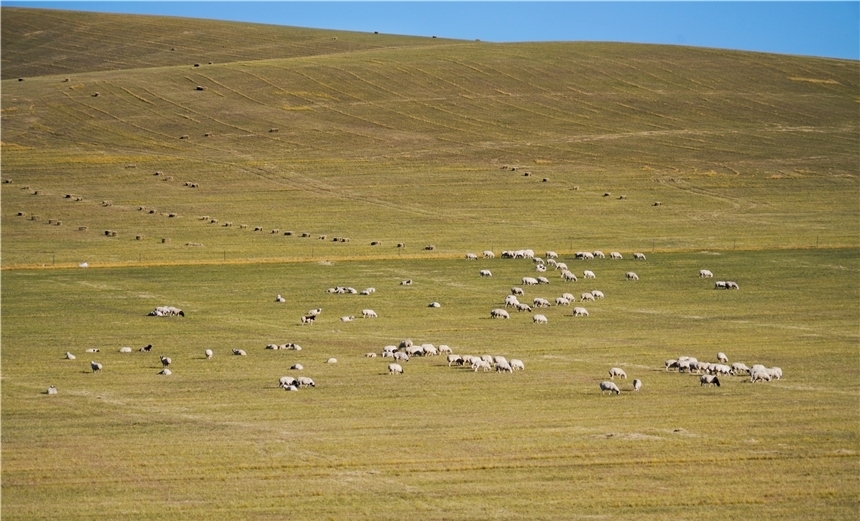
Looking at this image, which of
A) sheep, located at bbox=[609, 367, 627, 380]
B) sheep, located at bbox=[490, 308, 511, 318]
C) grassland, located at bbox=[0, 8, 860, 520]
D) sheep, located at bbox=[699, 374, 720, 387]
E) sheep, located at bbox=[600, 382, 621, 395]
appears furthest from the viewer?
sheep, located at bbox=[490, 308, 511, 318]

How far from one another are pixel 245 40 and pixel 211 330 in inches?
4081

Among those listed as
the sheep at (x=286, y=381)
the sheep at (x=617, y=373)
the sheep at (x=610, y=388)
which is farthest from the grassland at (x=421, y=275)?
the sheep at (x=610, y=388)

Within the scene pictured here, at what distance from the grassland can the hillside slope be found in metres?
0.35

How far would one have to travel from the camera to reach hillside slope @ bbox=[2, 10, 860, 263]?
6662cm

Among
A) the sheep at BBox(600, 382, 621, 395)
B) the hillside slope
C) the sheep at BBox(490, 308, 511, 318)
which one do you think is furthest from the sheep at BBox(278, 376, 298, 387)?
the hillside slope

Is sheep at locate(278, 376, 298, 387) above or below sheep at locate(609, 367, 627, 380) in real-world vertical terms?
below

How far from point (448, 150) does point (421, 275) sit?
36.1 meters

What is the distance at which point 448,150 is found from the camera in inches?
3366

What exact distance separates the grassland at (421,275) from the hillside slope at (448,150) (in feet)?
1.15

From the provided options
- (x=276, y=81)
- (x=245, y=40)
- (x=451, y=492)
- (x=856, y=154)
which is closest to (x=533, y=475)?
(x=451, y=492)

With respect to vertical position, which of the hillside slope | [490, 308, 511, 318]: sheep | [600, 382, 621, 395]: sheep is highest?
the hillside slope

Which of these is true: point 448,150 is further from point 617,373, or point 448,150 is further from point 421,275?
point 617,373

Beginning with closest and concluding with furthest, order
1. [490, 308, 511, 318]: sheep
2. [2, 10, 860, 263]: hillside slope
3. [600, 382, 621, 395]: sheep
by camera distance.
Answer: [600, 382, 621, 395]: sheep
[490, 308, 511, 318]: sheep
[2, 10, 860, 263]: hillside slope

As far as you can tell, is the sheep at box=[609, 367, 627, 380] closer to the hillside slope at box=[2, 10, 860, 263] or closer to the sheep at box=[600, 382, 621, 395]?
the sheep at box=[600, 382, 621, 395]
